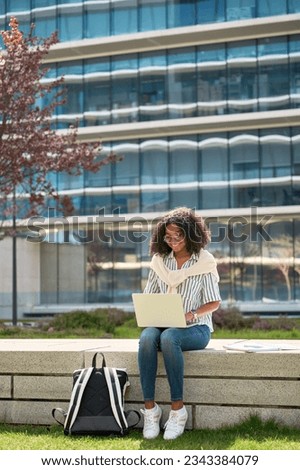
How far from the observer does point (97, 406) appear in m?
7.09

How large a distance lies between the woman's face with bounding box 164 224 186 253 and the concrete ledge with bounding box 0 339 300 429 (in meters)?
0.95

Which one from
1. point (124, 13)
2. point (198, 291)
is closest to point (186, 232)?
point (198, 291)

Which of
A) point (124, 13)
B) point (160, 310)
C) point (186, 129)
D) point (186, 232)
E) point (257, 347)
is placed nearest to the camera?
point (160, 310)

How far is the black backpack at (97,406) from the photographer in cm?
707

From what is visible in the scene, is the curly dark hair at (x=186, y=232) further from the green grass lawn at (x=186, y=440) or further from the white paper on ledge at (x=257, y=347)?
the green grass lawn at (x=186, y=440)

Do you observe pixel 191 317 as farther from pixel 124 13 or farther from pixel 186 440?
pixel 124 13

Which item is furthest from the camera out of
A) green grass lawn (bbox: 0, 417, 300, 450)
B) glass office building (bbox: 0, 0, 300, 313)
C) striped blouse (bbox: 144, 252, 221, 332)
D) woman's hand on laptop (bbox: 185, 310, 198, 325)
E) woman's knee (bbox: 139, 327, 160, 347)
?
glass office building (bbox: 0, 0, 300, 313)

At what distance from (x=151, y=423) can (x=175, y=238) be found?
5.31 feet

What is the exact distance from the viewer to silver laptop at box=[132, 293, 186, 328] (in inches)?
283

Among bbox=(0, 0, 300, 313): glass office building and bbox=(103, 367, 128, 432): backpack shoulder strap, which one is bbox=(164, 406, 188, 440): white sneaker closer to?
bbox=(103, 367, 128, 432): backpack shoulder strap

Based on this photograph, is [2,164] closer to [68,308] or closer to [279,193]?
[279,193]

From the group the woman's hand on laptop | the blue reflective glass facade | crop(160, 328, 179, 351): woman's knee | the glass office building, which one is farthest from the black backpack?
the blue reflective glass facade

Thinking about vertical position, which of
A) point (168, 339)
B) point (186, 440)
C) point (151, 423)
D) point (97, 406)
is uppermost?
point (168, 339)

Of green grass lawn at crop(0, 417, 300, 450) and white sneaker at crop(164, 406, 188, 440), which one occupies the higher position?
white sneaker at crop(164, 406, 188, 440)
